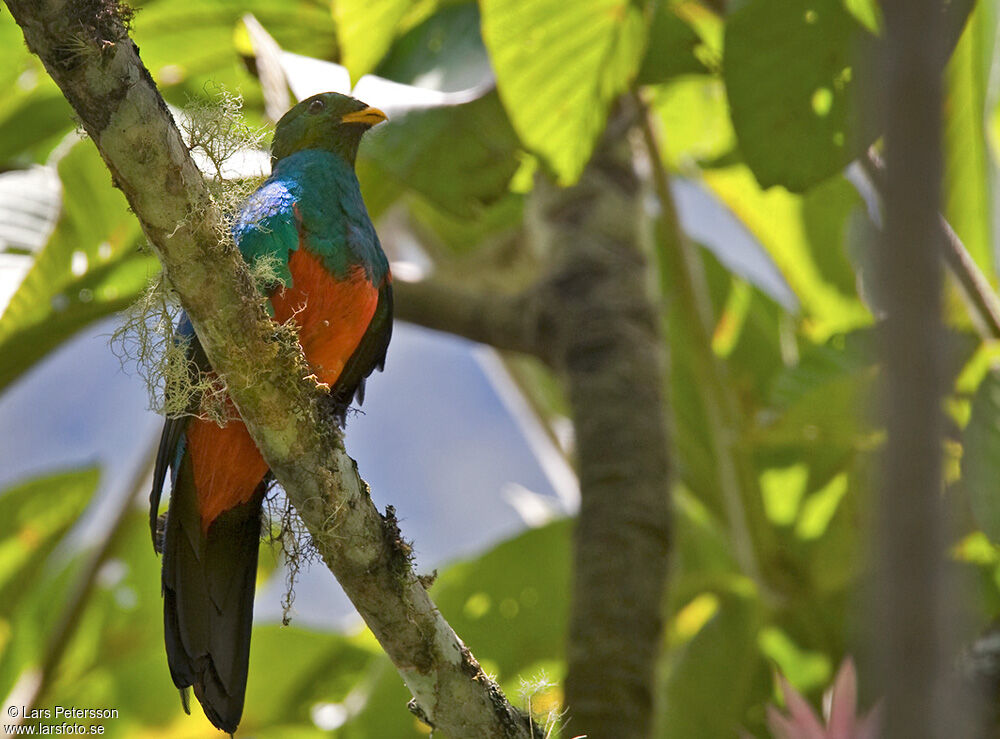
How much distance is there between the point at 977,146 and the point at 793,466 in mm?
1222

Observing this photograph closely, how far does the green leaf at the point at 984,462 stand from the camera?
2379mm

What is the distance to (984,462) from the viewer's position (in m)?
2.43

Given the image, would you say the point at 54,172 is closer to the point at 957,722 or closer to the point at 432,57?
the point at 432,57

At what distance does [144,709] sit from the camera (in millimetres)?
4129

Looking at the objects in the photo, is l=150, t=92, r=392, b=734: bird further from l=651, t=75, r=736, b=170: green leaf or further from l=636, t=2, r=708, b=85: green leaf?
l=651, t=75, r=736, b=170: green leaf

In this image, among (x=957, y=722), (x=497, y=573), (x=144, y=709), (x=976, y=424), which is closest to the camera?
(x=957, y=722)

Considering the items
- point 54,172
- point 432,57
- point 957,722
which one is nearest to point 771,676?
point 432,57

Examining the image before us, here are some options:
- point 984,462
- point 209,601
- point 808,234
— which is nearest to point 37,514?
point 209,601

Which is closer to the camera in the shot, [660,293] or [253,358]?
[253,358]

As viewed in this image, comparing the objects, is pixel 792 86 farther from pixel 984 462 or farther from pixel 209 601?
pixel 209 601

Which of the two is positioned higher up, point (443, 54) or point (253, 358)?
point (253, 358)

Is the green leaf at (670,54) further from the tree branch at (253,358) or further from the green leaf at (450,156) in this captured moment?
the tree branch at (253,358)

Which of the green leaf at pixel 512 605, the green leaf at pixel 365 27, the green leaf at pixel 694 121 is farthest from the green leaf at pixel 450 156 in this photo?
the green leaf at pixel 512 605

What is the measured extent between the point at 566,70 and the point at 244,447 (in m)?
1.27
